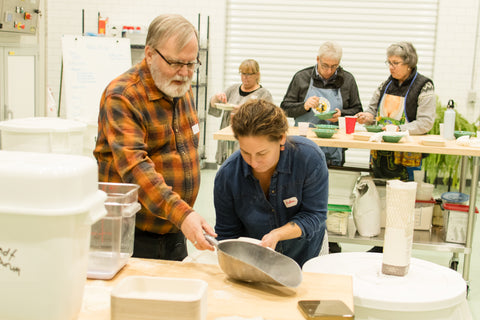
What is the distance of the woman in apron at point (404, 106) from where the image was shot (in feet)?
14.1

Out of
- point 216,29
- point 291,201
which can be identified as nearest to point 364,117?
point 291,201

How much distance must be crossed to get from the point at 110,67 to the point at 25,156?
4.50 metres

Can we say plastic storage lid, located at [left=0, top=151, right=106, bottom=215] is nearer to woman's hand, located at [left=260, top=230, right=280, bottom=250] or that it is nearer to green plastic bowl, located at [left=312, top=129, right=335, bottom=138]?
woman's hand, located at [left=260, top=230, right=280, bottom=250]

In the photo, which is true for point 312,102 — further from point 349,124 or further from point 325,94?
point 349,124

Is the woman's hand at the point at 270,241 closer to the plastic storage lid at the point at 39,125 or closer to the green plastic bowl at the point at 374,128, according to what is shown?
the plastic storage lid at the point at 39,125

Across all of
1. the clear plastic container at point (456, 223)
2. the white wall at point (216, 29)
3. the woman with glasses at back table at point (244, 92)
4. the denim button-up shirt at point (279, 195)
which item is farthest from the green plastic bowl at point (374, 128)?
the white wall at point (216, 29)

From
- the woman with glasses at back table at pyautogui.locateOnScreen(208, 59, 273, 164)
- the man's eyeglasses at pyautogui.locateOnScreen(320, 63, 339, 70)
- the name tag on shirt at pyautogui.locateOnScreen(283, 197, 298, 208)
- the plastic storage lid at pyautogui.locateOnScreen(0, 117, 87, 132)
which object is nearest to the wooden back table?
the man's eyeglasses at pyautogui.locateOnScreen(320, 63, 339, 70)

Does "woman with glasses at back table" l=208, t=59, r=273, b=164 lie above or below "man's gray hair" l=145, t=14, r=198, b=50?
below

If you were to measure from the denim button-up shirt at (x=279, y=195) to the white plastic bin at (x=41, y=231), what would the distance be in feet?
3.27

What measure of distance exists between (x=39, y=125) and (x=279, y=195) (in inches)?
69.3

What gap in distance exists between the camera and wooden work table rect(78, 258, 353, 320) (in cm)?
144

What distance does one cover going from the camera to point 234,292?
158cm

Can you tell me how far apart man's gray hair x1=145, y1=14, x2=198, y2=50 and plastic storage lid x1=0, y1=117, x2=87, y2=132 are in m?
1.45

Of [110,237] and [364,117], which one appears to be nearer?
[110,237]
